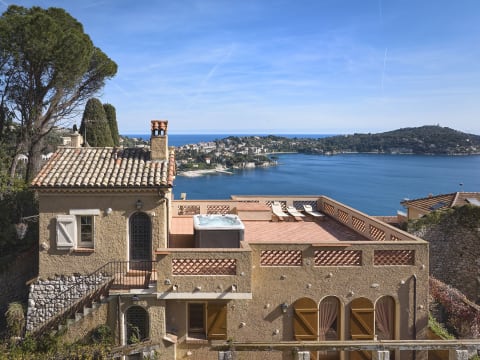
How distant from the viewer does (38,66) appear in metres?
19.5

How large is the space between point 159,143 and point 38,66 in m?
10.5

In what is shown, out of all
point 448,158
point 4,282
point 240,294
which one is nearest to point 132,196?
point 240,294

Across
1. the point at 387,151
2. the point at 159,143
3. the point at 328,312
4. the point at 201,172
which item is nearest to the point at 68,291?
the point at 159,143

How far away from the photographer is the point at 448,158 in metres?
161

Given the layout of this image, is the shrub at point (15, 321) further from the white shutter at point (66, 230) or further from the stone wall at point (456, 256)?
the stone wall at point (456, 256)

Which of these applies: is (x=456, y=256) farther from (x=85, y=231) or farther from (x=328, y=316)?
(x=85, y=231)

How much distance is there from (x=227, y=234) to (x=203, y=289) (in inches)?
81.3

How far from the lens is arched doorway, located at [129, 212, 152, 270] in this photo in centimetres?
1228

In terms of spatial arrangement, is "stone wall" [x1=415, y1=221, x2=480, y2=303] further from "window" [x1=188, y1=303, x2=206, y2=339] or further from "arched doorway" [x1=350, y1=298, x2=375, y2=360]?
"window" [x1=188, y1=303, x2=206, y2=339]

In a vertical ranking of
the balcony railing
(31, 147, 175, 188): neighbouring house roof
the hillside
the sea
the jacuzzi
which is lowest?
the sea

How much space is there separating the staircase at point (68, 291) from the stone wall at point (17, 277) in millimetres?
2422

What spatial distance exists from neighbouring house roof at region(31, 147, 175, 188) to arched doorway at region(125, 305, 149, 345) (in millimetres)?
3608

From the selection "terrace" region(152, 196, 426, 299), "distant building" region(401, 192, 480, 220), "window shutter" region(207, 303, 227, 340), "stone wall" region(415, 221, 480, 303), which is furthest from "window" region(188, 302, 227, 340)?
"distant building" region(401, 192, 480, 220)

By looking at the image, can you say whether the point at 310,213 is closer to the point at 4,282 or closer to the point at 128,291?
the point at 128,291
